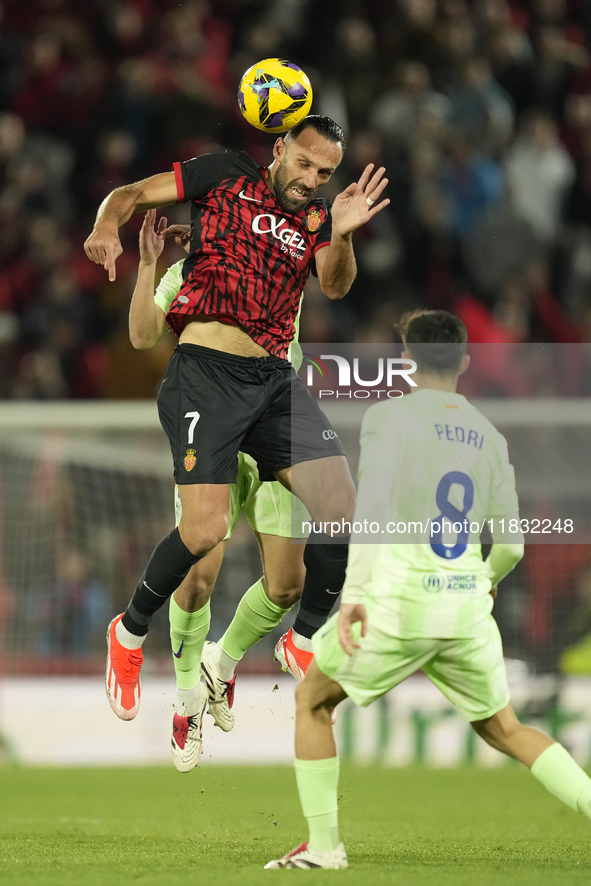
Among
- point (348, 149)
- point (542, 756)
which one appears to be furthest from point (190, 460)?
point (348, 149)

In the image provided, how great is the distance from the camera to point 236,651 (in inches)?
261

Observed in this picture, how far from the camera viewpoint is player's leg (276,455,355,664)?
19.1 feet

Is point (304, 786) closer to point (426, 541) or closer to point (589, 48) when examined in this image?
point (426, 541)

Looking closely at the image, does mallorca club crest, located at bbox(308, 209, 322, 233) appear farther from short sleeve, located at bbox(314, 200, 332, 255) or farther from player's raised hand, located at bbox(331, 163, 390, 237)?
player's raised hand, located at bbox(331, 163, 390, 237)

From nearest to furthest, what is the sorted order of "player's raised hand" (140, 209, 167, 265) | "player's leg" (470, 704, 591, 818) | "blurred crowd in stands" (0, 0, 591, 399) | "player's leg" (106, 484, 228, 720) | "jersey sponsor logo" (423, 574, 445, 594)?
"jersey sponsor logo" (423, 574, 445, 594)
"player's leg" (470, 704, 591, 818)
"player's leg" (106, 484, 228, 720)
"player's raised hand" (140, 209, 167, 265)
"blurred crowd in stands" (0, 0, 591, 399)

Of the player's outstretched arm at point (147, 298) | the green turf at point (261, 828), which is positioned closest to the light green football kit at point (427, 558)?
the green turf at point (261, 828)

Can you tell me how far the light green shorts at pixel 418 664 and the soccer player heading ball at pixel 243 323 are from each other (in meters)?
1.31

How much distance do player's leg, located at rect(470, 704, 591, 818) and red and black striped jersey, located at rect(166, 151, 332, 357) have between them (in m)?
2.09

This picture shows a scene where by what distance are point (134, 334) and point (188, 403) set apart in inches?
24.8

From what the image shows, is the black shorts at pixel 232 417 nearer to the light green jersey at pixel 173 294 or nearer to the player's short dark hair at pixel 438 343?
the light green jersey at pixel 173 294

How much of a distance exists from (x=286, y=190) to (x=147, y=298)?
0.86 meters

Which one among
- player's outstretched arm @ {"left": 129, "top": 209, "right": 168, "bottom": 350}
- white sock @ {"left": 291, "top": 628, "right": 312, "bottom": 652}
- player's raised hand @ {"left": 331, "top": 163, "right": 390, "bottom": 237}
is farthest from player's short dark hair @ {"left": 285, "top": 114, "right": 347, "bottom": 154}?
white sock @ {"left": 291, "top": 628, "right": 312, "bottom": 652}

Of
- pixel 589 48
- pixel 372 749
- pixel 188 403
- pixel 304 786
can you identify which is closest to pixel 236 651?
pixel 188 403

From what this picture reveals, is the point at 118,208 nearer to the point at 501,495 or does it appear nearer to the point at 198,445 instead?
the point at 198,445
